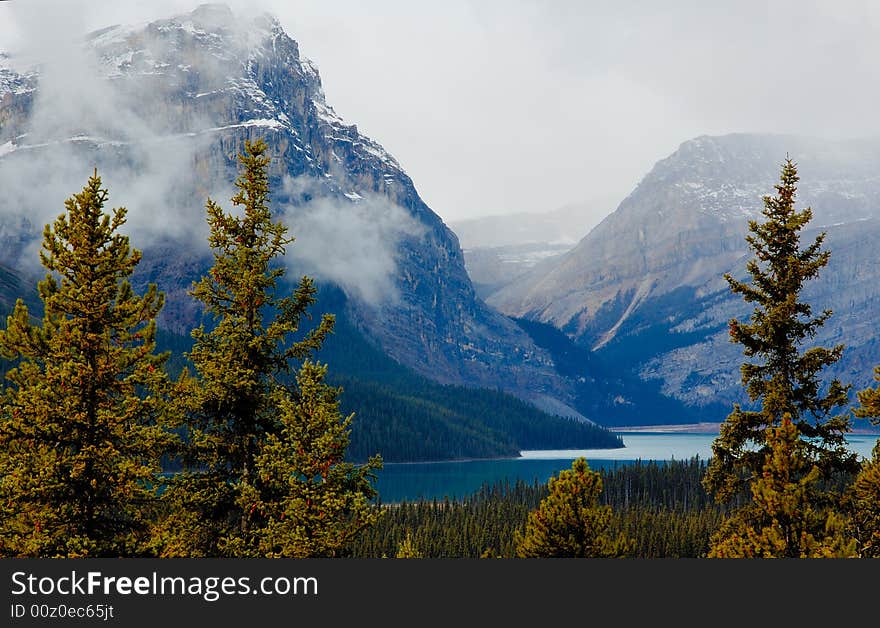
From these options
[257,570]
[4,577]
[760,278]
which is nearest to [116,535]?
[4,577]

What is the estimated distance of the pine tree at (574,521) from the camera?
36.6 metres

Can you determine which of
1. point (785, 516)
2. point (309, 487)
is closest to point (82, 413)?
point (309, 487)

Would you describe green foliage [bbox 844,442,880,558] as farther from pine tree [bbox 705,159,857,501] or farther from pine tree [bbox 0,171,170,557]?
pine tree [bbox 0,171,170,557]

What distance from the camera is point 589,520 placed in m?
36.7

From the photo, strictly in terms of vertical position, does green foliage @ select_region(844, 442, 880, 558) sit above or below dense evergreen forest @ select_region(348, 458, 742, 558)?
above

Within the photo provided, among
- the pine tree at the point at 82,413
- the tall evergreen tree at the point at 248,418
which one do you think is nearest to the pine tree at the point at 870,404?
the tall evergreen tree at the point at 248,418

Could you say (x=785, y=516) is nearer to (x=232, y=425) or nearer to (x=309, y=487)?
(x=309, y=487)

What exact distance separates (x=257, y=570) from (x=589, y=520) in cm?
2140

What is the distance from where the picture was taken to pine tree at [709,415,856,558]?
1110 inches

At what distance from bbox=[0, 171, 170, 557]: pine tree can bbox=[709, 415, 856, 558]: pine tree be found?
18252 millimetres

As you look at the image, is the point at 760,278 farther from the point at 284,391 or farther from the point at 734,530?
the point at 284,391

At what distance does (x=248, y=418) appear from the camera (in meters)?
29.5

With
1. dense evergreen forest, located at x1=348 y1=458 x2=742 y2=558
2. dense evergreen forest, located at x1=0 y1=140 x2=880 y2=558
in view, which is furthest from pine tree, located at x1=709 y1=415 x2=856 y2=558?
dense evergreen forest, located at x1=348 y1=458 x2=742 y2=558

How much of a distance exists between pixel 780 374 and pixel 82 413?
2237 cm
